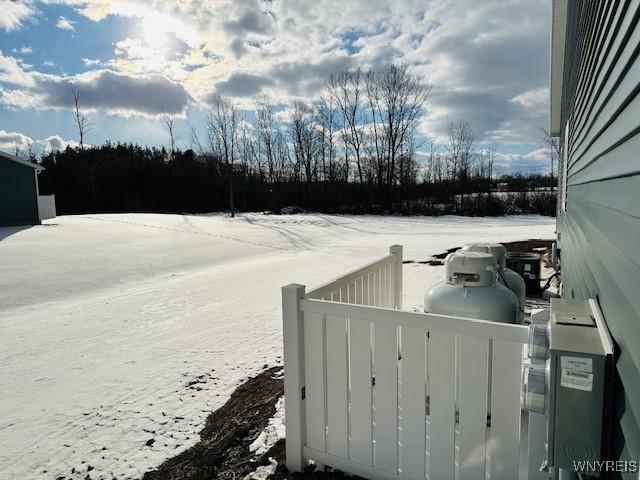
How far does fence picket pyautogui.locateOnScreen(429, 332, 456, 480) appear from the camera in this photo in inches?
74.1

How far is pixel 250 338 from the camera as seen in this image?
4.89 meters

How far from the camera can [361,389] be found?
2.20 metres

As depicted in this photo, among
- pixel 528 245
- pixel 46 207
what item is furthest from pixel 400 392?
pixel 46 207

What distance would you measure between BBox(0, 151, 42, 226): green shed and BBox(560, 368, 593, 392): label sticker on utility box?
753 inches

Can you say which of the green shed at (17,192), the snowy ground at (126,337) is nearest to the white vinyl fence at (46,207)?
the green shed at (17,192)

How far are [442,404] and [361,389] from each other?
0.45 metres

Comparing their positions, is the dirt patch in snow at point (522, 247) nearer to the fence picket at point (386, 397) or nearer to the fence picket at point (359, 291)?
the fence picket at point (359, 291)

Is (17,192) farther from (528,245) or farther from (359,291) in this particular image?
(528,245)

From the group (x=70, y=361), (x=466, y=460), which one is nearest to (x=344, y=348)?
(x=466, y=460)

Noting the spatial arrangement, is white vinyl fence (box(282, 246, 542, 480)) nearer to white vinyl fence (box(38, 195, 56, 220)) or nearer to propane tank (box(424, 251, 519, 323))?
propane tank (box(424, 251, 519, 323))

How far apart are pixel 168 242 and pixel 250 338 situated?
904 cm

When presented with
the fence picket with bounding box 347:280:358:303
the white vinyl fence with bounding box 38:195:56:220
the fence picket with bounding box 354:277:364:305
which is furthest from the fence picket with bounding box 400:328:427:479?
the white vinyl fence with bounding box 38:195:56:220

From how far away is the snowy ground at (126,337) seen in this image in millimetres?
2887

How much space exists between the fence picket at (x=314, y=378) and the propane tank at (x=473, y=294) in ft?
2.95
